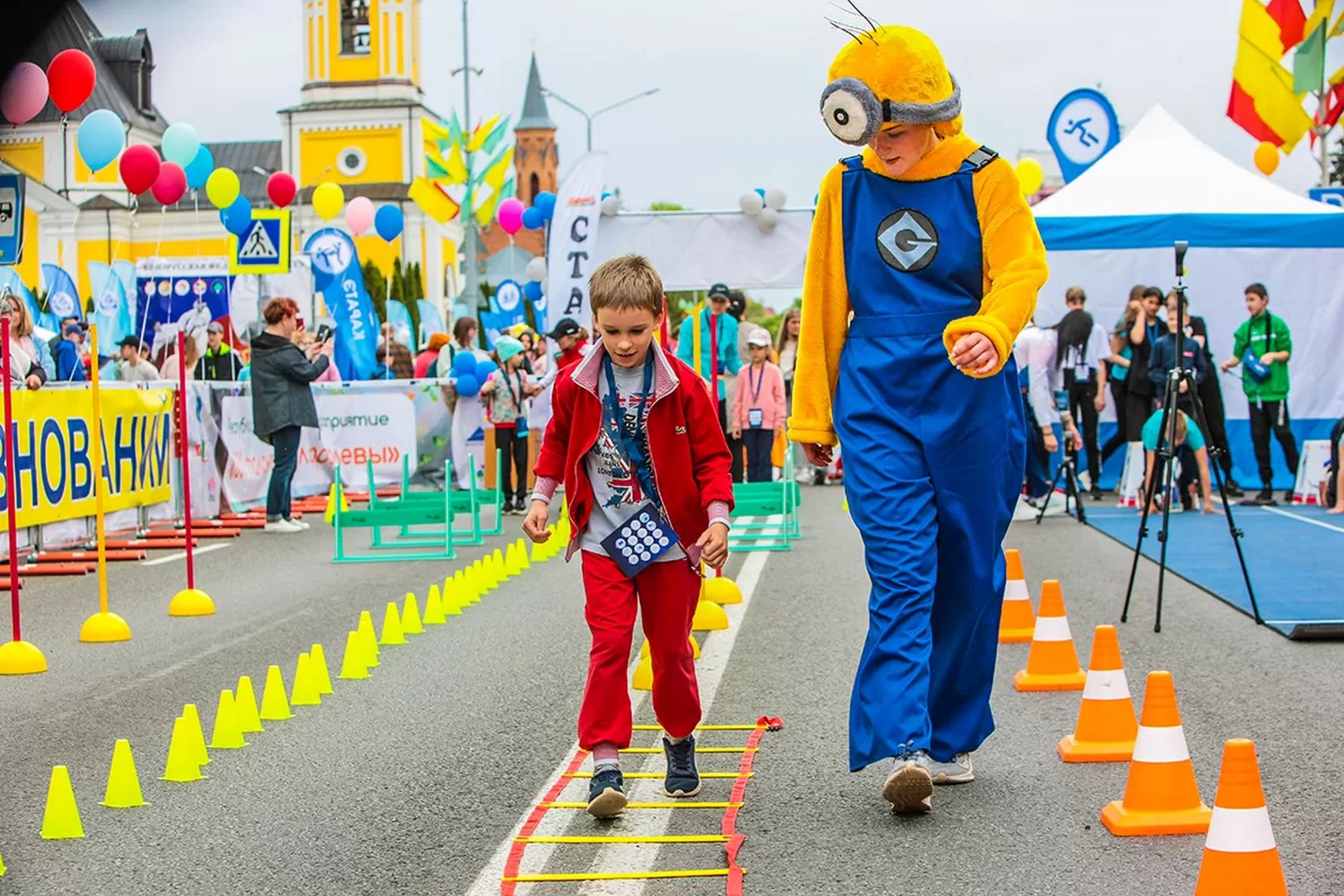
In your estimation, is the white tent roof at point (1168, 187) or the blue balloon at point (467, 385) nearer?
the white tent roof at point (1168, 187)

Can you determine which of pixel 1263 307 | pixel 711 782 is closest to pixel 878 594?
pixel 711 782

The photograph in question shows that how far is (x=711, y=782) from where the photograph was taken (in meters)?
6.00

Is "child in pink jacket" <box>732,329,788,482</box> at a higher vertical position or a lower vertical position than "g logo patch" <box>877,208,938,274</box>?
lower

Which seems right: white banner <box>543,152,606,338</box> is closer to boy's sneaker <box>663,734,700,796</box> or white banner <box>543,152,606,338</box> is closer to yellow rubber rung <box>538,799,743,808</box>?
boy's sneaker <box>663,734,700,796</box>

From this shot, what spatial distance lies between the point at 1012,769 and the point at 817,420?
1.43m

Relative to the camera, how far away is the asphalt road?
4.92 m

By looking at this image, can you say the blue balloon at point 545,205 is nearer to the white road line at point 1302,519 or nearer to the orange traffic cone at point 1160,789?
the white road line at point 1302,519

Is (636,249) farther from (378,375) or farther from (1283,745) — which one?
(1283,745)

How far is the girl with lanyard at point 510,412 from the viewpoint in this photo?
60.6 ft

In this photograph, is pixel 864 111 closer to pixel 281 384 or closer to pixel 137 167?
pixel 281 384

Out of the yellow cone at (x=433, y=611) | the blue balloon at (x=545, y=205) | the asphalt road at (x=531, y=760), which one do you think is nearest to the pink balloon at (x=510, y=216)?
the blue balloon at (x=545, y=205)

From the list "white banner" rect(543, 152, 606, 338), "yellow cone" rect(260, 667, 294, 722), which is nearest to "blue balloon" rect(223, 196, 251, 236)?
"white banner" rect(543, 152, 606, 338)

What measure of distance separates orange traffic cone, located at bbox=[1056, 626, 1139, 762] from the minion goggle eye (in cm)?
195

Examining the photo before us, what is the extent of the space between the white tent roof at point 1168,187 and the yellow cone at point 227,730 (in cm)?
1452
